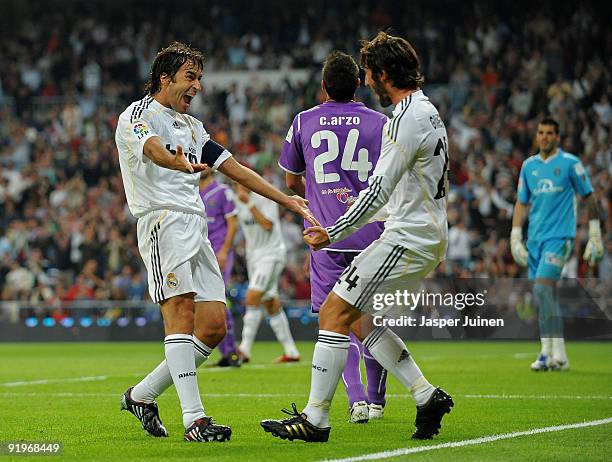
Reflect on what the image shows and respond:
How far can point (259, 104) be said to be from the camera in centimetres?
2872

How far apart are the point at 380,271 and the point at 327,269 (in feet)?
5.56

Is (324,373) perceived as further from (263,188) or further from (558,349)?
(558,349)

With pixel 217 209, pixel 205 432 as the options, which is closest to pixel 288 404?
pixel 205 432

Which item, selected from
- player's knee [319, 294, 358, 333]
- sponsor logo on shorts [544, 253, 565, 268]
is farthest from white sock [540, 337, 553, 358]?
player's knee [319, 294, 358, 333]

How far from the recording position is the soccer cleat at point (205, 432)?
690 centimetres

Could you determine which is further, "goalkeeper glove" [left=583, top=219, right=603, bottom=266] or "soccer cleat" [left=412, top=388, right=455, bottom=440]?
"goalkeeper glove" [left=583, top=219, right=603, bottom=266]

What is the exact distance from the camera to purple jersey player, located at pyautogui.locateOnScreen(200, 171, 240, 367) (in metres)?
14.4

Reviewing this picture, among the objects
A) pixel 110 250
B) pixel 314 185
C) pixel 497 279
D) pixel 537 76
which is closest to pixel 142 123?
pixel 314 185

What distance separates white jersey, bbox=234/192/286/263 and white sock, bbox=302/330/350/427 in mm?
10004

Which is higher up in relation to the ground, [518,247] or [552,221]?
[552,221]

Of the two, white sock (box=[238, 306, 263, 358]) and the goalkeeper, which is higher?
the goalkeeper

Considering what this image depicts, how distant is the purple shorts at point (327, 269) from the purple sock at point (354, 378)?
466mm

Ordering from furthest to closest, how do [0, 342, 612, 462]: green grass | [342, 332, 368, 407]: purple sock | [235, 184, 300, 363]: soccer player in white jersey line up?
1. [235, 184, 300, 363]: soccer player in white jersey
2. [342, 332, 368, 407]: purple sock
3. [0, 342, 612, 462]: green grass

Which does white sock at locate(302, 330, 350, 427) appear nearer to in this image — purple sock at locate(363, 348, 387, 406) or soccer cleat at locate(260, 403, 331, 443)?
soccer cleat at locate(260, 403, 331, 443)
